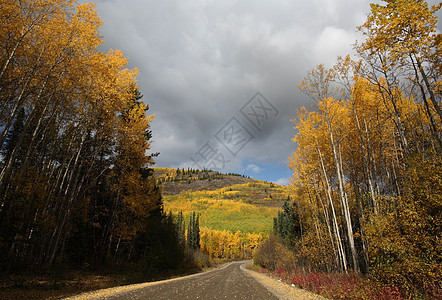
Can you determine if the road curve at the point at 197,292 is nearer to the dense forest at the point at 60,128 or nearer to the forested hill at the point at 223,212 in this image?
the dense forest at the point at 60,128

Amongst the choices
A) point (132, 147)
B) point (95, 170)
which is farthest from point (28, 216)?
point (132, 147)

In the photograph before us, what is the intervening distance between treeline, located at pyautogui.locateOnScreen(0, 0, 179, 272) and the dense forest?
3 cm

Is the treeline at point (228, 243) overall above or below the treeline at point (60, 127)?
below

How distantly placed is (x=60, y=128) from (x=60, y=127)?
11 centimetres

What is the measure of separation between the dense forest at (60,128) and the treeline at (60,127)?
0.03 meters

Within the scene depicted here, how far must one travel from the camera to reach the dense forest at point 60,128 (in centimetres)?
591

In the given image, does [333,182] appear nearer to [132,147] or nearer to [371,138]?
[371,138]

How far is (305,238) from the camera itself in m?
A: 13.8

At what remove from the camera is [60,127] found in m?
8.59

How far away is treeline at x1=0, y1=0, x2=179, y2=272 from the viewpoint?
5.91m

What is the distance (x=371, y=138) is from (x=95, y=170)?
14.2 meters

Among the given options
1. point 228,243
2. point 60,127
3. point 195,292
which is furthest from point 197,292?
point 228,243

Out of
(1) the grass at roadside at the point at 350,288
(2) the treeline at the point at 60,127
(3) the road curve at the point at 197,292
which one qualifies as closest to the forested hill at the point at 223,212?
(1) the grass at roadside at the point at 350,288

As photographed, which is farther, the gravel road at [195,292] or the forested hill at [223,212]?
the forested hill at [223,212]
